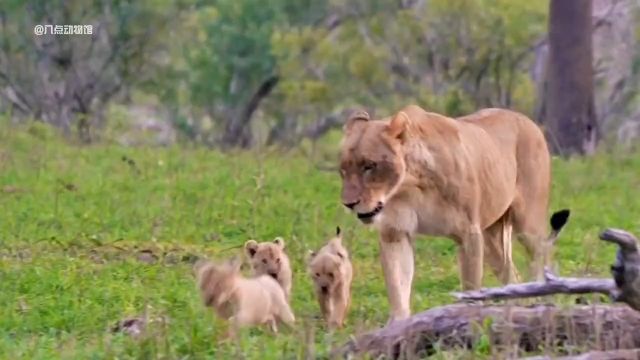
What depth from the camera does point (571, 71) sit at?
1861 centimetres

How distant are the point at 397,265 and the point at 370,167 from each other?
596mm

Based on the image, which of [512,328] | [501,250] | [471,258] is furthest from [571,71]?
[512,328]

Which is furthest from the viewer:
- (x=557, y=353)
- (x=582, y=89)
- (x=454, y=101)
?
(x=454, y=101)

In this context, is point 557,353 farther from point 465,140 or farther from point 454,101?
point 454,101

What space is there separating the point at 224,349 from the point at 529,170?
3.52 meters

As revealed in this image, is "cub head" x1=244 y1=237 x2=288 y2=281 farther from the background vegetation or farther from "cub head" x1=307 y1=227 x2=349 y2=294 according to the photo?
the background vegetation

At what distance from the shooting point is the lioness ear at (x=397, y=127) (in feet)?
27.8

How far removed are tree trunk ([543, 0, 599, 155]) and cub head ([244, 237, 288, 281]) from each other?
32.5 ft

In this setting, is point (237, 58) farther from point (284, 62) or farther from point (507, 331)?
point (507, 331)

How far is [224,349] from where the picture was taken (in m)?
6.83

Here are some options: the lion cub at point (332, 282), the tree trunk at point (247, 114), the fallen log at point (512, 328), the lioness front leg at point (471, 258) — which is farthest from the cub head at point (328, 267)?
the tree trunk at point (247, 114)

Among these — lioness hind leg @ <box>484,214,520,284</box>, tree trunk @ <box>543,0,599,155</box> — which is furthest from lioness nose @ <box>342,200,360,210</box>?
tree trunk @ <box>543,0,599,155</box>

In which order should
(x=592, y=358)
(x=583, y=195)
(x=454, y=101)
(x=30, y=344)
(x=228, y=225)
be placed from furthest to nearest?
(x=454, y=101) < (x=583, y=195) < (x=228, y=225) < (x=30, y=344) < (x=592, y=358)

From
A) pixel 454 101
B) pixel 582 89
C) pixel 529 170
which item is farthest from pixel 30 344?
pixel 454 101
